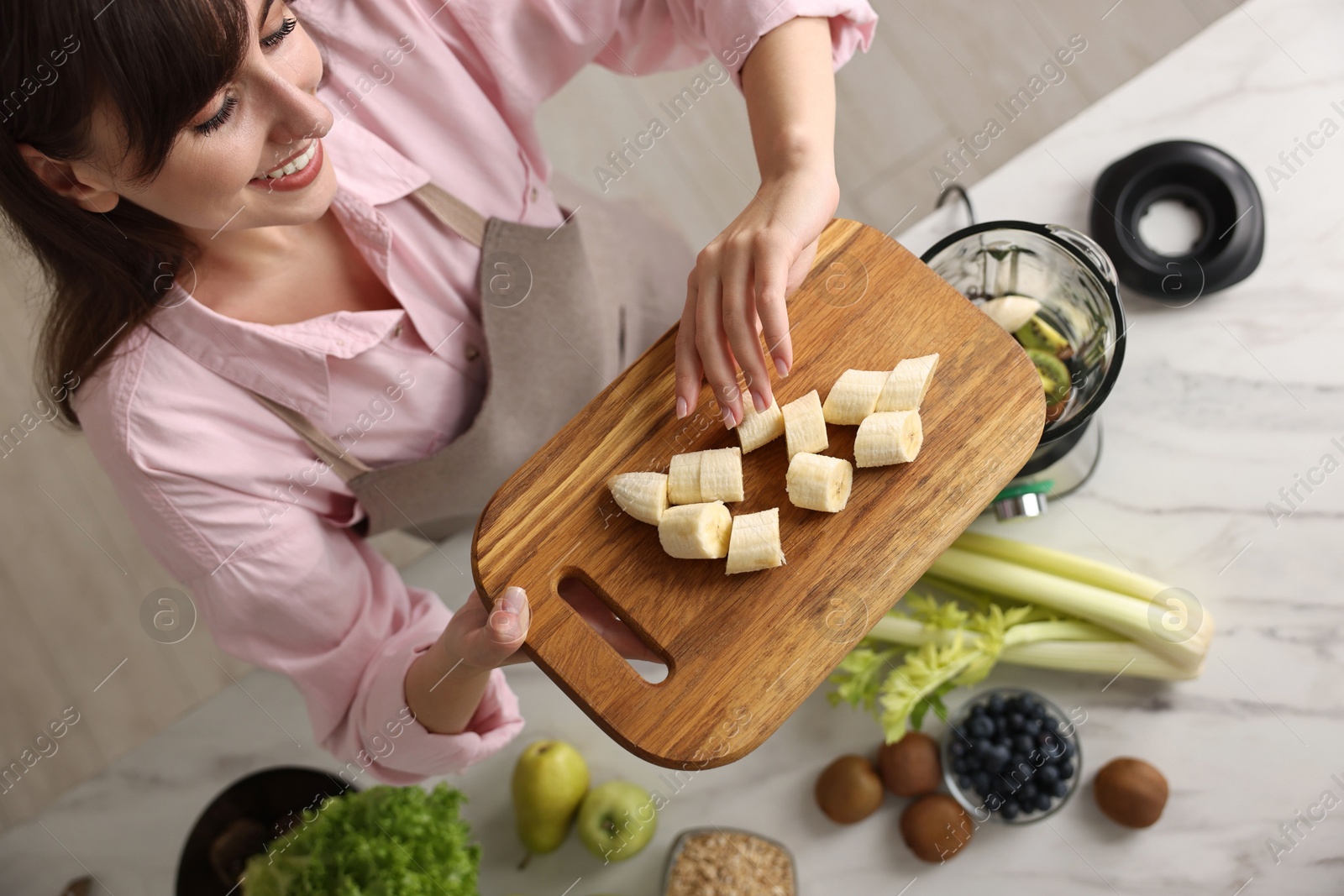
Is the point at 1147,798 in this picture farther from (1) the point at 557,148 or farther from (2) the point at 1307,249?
(1) the point at 557,148

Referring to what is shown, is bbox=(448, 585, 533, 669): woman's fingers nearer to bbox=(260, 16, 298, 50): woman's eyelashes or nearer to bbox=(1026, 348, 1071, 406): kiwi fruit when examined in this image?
bbox=(260, 16, 298, 50): woman's eyelashes

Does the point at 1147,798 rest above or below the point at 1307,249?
below

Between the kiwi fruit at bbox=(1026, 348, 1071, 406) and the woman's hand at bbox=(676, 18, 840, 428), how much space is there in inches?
12.4

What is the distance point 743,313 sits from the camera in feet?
2.85

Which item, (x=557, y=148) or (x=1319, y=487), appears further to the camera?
(x=557, y=148)

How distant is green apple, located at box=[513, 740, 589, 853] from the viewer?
126 centimetres

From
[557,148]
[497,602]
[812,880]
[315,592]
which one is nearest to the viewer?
[497,602]

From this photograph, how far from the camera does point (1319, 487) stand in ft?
3.88

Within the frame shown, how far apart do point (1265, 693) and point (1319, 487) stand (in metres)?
0.28

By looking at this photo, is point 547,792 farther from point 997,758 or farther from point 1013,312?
point 1013,312

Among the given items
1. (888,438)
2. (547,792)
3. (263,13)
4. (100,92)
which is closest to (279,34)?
(263,13)

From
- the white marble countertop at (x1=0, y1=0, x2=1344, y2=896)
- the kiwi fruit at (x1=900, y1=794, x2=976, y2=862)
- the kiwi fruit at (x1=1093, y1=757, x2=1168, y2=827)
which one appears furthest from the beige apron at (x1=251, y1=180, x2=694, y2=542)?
the kiwi fruit at (x1=1093, y1=757, x2=1168, y2=827)

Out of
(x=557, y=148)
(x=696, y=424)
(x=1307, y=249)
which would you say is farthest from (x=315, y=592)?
(x=557, y=148)

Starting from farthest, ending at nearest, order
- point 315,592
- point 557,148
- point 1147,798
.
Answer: point 557,148 → point 1147,798 → point 315,592
